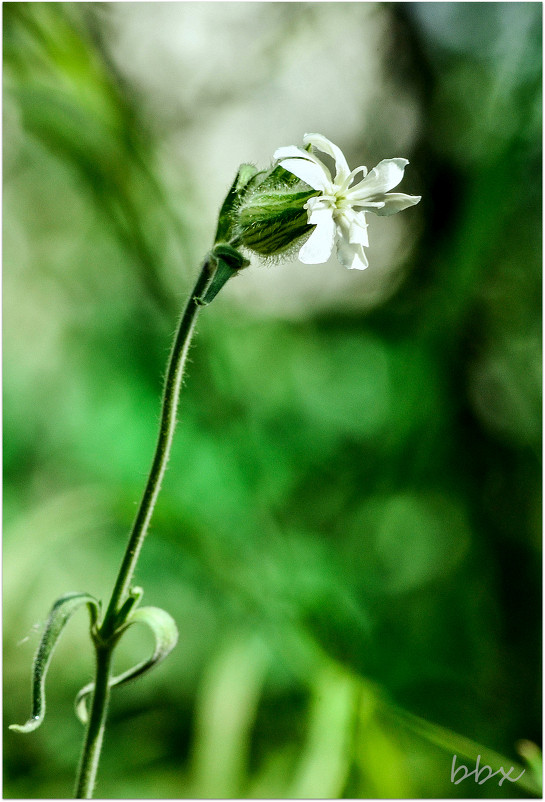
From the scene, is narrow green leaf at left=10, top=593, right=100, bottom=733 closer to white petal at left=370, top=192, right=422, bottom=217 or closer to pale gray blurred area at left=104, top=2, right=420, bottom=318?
white petal at left=370, top=192, right=422, bottom=217

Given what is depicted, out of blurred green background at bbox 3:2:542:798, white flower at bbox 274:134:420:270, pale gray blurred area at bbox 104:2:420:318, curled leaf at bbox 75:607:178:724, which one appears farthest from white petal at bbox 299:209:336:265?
pale gray blurred area at bbox 104:2:420:318

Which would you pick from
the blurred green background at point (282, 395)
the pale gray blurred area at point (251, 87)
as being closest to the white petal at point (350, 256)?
the blurred green background at point (282, 395)

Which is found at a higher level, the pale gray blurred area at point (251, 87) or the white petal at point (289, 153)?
the pale gray blurred area at point (251, 87)

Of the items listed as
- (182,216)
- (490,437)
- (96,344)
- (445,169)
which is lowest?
(490,437)

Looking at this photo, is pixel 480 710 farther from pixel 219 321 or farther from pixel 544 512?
pixel 219 321

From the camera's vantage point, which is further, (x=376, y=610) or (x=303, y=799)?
(x=376, y=610)

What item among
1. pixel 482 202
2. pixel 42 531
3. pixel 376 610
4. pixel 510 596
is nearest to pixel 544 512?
pixel 510 596

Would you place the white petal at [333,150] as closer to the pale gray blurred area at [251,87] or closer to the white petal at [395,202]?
the white petal at [395,202]
